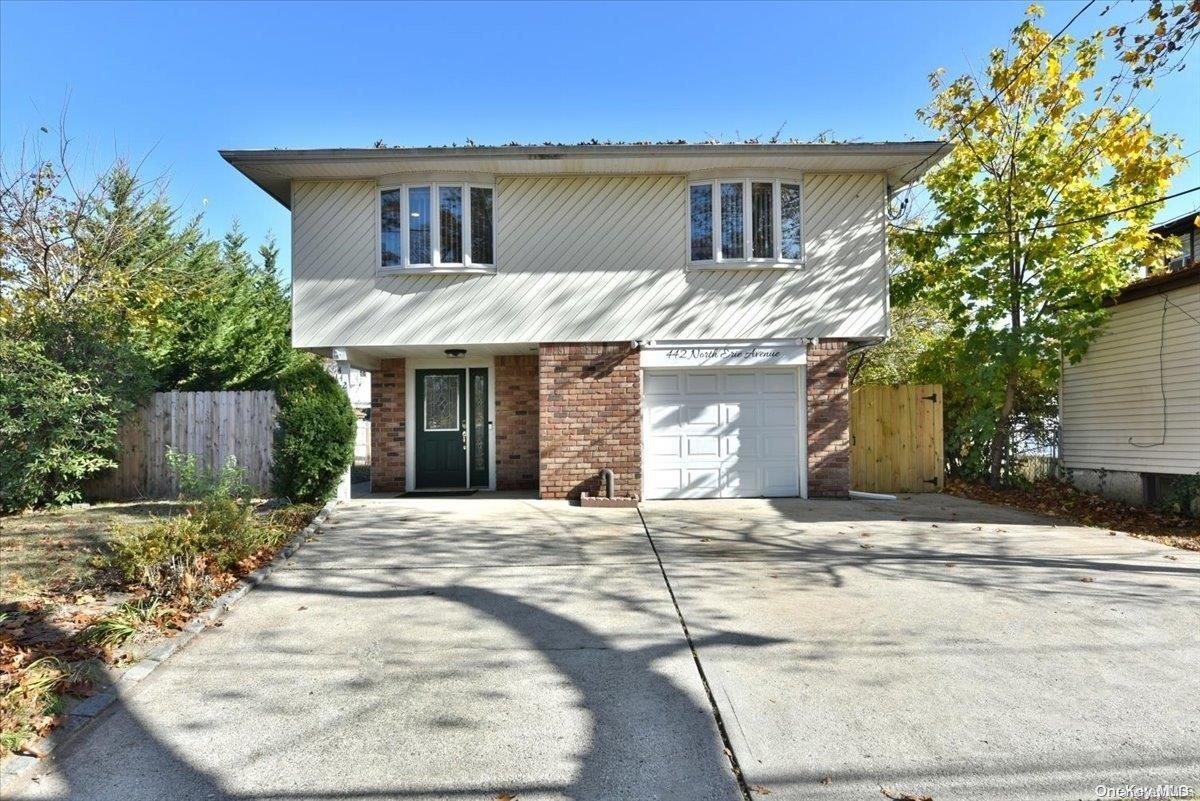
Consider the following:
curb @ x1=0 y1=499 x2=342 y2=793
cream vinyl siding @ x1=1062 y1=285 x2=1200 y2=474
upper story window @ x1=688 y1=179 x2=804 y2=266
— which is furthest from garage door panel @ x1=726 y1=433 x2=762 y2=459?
curb @ x1=0 y1=499 x2=342 y2=793

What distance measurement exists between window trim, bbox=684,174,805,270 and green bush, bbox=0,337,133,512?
→ 29.8 ft

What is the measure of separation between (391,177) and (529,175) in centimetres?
203

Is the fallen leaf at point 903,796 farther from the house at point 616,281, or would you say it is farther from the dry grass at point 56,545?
the house at point 616,281

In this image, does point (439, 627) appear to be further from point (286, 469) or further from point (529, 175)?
point (529, 175)

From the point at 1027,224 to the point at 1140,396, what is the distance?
3.20 metres

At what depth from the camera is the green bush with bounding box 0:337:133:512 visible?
9.71m

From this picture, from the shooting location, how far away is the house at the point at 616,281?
1050 cm

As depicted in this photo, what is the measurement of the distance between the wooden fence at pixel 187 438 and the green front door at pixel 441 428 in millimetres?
2432

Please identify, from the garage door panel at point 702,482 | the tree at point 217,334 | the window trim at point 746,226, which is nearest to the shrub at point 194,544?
the garage door panel at point 702,482

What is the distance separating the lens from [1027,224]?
11.6m

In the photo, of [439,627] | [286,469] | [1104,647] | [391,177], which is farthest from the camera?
[391,177]

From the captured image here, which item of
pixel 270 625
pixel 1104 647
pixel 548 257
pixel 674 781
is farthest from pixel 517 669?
pixel 548 257

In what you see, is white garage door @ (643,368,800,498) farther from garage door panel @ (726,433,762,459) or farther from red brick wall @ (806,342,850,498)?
red brick wall @ (806,342,850,498)

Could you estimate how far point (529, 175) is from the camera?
10609 millimetres
